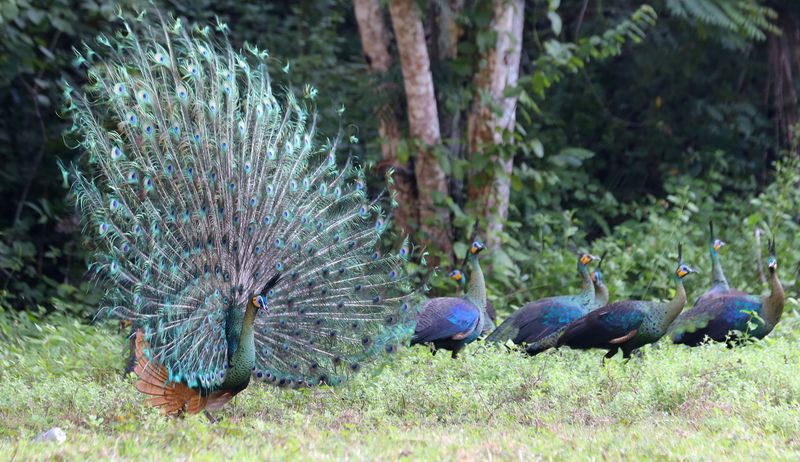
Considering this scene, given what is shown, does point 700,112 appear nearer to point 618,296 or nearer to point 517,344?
point 618,296

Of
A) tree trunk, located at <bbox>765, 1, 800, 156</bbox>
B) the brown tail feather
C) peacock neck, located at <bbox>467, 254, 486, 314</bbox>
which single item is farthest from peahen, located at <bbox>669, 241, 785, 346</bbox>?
tree trunk, located at <bbox>765, 1, 800, 156</bbox>

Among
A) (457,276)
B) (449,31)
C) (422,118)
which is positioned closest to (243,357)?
(457,276)

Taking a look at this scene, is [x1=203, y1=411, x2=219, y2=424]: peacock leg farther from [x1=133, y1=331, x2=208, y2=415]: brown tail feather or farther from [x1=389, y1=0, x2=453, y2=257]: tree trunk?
[x1=389, y1=0, x2=453, y2=257]: tree trunk

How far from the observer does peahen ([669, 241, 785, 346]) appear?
7742 mm

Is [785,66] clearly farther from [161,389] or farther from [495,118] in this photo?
[161,389]

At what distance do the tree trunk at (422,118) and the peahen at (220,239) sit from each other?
3.33 meters

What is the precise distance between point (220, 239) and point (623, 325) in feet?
8.79

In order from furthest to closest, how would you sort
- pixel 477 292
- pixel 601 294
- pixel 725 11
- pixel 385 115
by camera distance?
pixel 385 115, pixel 725 11, pixel 601 294, pixel 477 292

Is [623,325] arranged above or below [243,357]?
below

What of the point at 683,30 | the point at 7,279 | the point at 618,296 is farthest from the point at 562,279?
the point at 7,279

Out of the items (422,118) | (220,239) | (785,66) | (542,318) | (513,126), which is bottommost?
(542,318)

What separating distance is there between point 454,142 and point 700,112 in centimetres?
409

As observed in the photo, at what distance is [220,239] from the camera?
612cm

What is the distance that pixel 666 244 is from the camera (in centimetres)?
1104
